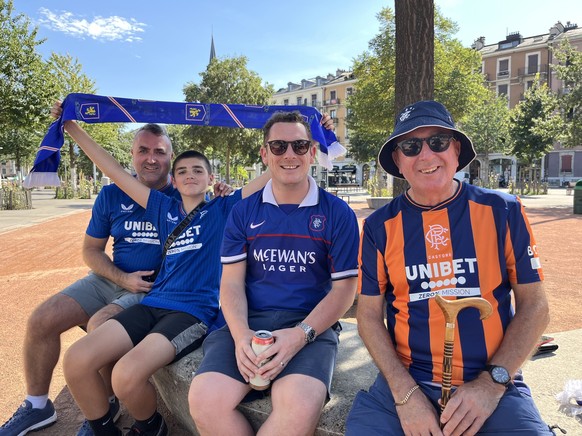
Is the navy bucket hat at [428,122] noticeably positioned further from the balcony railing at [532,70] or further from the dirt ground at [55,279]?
the balcony railing at [532,70]

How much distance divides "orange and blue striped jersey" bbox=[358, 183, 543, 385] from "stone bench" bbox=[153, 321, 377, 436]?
0.44 m

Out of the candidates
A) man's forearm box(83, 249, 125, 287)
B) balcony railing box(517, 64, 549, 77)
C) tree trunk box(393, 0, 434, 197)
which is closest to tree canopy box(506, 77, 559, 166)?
tree trunk box(393, 0, 434, 197)

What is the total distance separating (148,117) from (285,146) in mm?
2059

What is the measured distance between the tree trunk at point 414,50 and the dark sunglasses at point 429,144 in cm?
204

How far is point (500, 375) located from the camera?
172 centimetres

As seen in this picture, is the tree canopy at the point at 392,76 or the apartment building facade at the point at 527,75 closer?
the tree canopy at the point at 392,76

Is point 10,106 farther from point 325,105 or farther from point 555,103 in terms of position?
point 325,105

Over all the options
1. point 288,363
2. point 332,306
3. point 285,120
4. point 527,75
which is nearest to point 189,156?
point 285,120

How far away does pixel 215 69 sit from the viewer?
2530 cm

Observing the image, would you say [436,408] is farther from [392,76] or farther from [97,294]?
[392,76]

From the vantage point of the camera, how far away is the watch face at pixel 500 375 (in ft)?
5.62

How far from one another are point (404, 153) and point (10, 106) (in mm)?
17382

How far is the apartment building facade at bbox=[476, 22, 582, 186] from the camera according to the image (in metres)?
50.2

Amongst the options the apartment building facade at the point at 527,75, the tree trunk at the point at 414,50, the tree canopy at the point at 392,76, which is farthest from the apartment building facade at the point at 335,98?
the tree trunk at the point at 414,50
